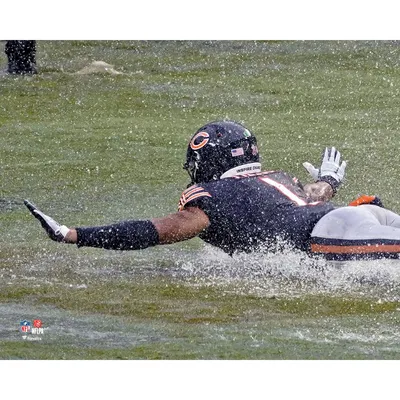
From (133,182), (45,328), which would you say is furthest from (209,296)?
(133,182)

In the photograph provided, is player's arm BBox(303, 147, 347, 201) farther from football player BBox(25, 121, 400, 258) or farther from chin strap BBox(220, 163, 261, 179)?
chin strap BBox(220, 163, 261, 179)

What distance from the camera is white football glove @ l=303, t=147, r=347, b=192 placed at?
7504 millimetres

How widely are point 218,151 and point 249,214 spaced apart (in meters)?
0.36

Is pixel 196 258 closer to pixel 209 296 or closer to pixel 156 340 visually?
pixel 209 296

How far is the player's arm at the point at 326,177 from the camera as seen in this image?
293 inches

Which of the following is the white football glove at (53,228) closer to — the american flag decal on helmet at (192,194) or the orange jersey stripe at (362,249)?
the american flag decal on helmet at (192,194)

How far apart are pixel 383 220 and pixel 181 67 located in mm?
1806

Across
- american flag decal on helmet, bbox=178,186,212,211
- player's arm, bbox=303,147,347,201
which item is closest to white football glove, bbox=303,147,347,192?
player's arm, bbox=303,147,347,201

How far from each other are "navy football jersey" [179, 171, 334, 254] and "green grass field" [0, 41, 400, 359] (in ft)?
0.38

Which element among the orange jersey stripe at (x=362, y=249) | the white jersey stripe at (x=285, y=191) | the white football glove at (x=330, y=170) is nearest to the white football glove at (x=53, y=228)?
the white jersey stripe at (x=285, y=191)

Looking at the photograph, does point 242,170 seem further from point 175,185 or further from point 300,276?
point 175,185

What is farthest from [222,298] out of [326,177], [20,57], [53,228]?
[20,57]

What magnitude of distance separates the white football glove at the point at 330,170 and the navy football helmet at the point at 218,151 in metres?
0.58
